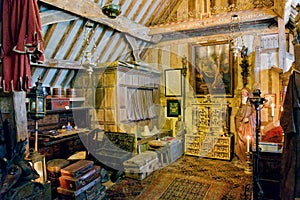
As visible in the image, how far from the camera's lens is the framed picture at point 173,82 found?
22.0ft

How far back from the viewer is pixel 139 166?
4.23 meters

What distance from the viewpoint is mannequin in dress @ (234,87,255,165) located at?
199 inches

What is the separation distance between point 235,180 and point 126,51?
440cm

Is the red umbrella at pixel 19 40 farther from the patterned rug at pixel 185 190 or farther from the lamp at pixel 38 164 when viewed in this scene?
the patterned rug at pixel 185 190

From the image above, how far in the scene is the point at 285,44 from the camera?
5305mm

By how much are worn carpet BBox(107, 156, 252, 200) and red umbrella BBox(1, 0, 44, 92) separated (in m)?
2.46

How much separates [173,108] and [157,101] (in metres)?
0.59

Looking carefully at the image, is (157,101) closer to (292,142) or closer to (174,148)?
(174,148)

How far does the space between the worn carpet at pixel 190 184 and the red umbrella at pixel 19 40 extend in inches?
96.8

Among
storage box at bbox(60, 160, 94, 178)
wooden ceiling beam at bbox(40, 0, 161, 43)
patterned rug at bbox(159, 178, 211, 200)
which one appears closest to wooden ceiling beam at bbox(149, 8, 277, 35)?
wooden ceiling beam at bbox(40, 0, 161, 43)

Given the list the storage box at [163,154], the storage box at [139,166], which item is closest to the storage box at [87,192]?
the storage box at [139,166]

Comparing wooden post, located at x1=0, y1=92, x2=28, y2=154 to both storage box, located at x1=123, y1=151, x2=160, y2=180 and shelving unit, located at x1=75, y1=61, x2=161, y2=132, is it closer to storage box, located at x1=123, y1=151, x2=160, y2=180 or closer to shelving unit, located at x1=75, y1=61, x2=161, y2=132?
storage box, located at x1=123, y1=151, x2=160, y2=180

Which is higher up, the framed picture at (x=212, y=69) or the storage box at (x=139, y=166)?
the framed picture at (x=212, y=69)

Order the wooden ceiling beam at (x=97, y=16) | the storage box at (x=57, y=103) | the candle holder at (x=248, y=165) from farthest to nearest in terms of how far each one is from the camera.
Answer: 1. the storage box at (x=57, y=103)
2. the candle holder at (x=248, y=165)
3. the wooden ceiling beam at (x=97, y=16)
